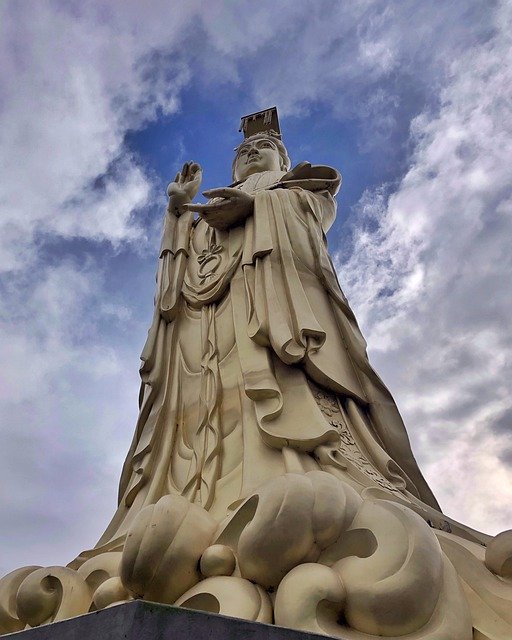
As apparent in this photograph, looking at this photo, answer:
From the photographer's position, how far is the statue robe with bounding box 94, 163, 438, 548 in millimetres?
3881

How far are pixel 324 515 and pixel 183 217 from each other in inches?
175

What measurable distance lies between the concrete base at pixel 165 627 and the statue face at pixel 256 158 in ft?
20.9

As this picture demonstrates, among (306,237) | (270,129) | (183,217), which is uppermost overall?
(270,129)

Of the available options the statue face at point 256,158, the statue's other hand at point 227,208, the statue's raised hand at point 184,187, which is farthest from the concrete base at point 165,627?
the statue face at point 256,158

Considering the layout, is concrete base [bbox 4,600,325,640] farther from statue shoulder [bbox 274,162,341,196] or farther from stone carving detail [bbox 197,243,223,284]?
statue shoulder [bbox 274,162,341,196]

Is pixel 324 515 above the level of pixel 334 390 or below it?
below

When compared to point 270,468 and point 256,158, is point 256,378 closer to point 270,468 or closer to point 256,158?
point 270,468

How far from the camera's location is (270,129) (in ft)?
28.2

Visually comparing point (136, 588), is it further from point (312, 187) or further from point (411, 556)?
point (312, 187)

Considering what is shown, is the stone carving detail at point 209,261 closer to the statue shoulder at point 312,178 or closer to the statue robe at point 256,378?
the statue robe at point 256,378

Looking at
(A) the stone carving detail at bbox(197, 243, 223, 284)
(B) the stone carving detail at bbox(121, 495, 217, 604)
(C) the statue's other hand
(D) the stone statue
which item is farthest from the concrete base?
(C) the statue's other hand

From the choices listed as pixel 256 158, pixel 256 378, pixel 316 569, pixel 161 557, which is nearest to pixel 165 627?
pixel 316 569

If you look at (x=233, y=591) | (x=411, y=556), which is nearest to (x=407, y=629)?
(x=411, y=556)

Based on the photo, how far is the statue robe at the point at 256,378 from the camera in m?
3.88
